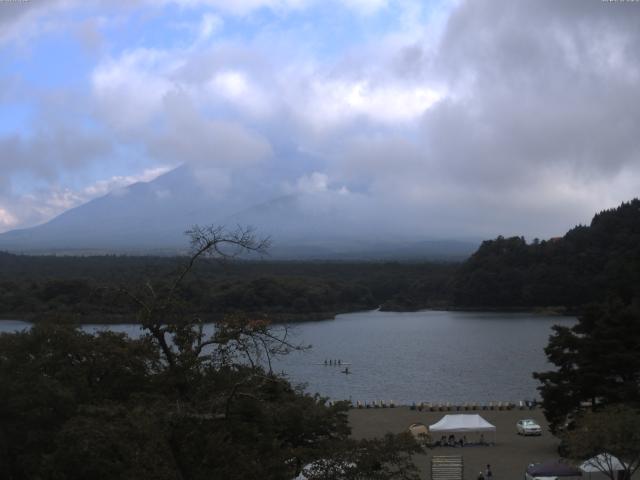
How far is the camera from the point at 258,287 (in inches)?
1924

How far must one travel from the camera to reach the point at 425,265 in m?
72.4

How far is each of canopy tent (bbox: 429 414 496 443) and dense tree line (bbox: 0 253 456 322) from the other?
18.0 meters

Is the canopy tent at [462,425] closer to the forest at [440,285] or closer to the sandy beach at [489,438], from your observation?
the sandy beach at [489,438]

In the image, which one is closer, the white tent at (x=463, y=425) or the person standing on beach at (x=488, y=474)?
the person standing on beach at (x=488, y=474)

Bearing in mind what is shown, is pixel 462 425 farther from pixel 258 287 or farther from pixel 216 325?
pixel 258 287

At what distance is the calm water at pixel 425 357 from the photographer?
76.7ft

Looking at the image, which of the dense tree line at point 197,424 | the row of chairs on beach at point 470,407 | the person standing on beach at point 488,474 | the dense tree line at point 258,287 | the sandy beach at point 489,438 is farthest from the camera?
the dense tree line at point 258,287

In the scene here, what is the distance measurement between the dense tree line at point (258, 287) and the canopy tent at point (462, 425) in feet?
59.0

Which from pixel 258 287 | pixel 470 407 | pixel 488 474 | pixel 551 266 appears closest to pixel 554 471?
pixel 488 474

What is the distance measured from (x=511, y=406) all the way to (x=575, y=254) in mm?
35891

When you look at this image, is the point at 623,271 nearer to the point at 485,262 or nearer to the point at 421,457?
the point at 421,457

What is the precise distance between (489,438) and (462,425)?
1262 mm

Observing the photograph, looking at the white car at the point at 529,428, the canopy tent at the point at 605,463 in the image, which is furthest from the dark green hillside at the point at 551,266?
the canopy tent at the point at 605,463

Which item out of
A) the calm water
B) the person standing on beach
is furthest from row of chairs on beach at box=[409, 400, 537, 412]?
the person standing on beach
